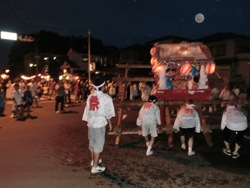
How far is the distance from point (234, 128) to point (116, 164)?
341 centimetres

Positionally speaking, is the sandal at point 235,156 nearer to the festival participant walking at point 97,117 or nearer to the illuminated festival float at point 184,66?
the illuminated festival float at point 184,66

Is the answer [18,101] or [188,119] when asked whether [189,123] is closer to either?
[188,119]

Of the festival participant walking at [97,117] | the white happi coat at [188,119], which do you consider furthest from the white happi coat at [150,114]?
the festival participant walking at [97,117]

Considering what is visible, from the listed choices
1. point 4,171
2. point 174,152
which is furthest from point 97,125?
point 174,152

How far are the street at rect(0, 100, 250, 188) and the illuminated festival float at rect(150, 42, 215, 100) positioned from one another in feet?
5.55

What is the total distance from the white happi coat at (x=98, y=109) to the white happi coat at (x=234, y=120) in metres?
3.52

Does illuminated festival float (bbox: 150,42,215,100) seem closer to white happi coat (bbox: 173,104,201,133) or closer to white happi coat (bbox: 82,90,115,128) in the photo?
white happi coat (bbox: 173,104,201,133)

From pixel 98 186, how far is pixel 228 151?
169 inches

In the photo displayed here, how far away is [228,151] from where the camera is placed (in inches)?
310

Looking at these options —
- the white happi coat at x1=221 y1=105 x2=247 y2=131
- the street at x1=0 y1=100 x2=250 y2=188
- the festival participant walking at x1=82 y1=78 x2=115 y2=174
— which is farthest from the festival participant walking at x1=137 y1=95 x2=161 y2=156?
the white happi coat at x1=221 y1=105 x2=247 y2=131

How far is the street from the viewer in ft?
18.8

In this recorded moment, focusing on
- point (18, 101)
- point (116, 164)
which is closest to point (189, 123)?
point (116, 164)

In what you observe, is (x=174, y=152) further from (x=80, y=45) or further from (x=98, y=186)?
(x=80, y=45)

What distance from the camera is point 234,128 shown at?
7.51 metres
